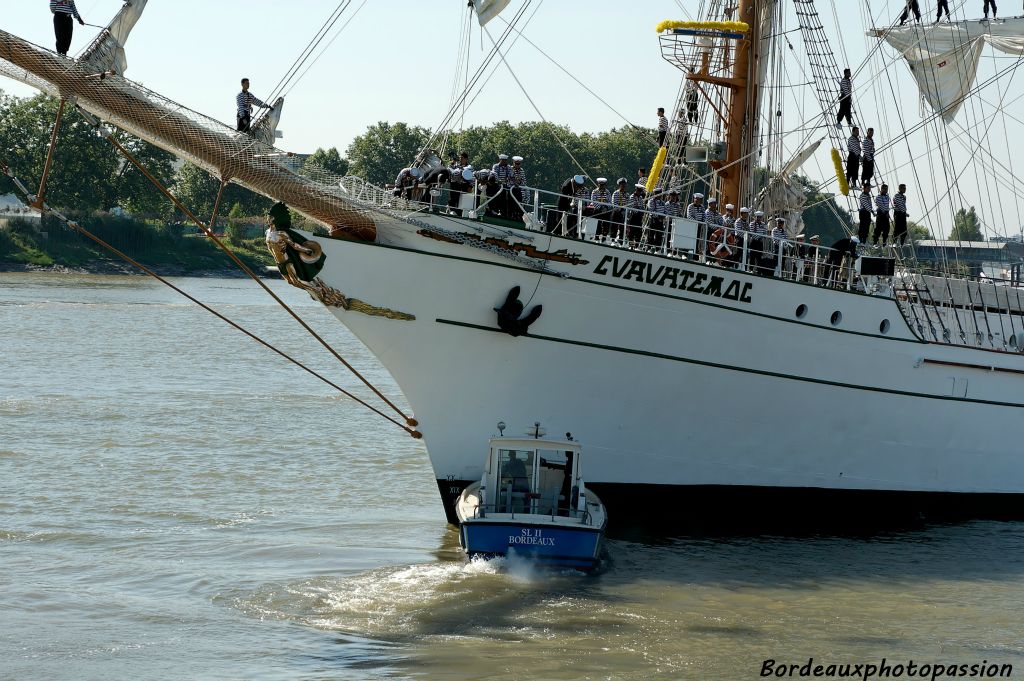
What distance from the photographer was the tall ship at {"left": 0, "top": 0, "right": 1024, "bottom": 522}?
65.9 ft

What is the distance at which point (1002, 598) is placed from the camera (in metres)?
19.7

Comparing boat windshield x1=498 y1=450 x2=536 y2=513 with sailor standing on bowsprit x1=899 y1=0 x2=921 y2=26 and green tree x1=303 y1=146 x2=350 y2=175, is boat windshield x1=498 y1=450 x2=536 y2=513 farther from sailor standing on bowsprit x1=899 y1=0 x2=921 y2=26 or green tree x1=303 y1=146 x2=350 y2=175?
green tree x1=303 y1=146 x2=350 y2=175

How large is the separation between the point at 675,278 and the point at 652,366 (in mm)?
1451

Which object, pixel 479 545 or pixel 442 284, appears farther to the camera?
pixel 442 284

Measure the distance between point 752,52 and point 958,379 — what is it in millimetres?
7298

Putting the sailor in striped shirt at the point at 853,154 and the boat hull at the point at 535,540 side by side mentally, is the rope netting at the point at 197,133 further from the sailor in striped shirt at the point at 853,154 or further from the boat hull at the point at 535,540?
the sailor in striped shirt at the point at 853,154

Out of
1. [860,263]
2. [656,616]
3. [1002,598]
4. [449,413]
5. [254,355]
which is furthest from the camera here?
[254,355]

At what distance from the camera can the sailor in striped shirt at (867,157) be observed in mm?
25453

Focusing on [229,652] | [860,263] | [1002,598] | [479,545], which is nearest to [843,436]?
[860,263]

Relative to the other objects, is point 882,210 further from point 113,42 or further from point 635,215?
point 113,42

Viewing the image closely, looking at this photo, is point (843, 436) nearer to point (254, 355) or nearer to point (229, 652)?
point (229, 652)

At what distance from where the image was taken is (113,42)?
61.5 ft

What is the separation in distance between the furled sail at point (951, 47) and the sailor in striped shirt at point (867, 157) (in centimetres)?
859

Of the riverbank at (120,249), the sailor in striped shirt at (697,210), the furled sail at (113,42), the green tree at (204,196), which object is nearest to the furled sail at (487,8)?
the sailor in striped shirt at (697,210)
